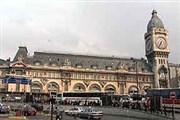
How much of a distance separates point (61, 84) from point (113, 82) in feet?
68.6

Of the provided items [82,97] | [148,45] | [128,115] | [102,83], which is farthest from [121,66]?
[128,115]

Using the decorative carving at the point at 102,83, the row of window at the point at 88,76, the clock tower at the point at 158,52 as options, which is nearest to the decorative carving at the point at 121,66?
the row of window at the point at 88,76

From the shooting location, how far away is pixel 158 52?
12444 cm

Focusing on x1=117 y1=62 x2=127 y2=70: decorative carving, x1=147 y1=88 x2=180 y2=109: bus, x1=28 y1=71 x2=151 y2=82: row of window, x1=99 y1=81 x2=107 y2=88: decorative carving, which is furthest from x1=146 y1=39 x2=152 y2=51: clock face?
x1=147 y1=88 x2=180 y2=109: bus

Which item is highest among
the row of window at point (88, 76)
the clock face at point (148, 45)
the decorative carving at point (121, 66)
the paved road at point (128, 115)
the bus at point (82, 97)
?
the clock face at point (148, 45)

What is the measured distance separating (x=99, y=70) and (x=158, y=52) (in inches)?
995

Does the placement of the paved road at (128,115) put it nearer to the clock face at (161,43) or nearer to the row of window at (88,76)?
the row of window at (88,76)

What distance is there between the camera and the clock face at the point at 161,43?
125 metres

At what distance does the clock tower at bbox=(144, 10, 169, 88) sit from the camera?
123 m

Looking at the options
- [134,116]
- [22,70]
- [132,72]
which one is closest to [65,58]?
[22,70]

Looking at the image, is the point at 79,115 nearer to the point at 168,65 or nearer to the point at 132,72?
the point at 132,72

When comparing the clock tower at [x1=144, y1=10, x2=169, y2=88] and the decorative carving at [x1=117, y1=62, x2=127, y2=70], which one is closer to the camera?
the decorative carving at [x1=117, y1=62, x2=127, y2=70]

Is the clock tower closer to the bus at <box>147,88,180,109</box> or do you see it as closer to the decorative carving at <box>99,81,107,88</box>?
the decorative carving at <box>99,81,107,88</box>

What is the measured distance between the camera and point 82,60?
123375mm
